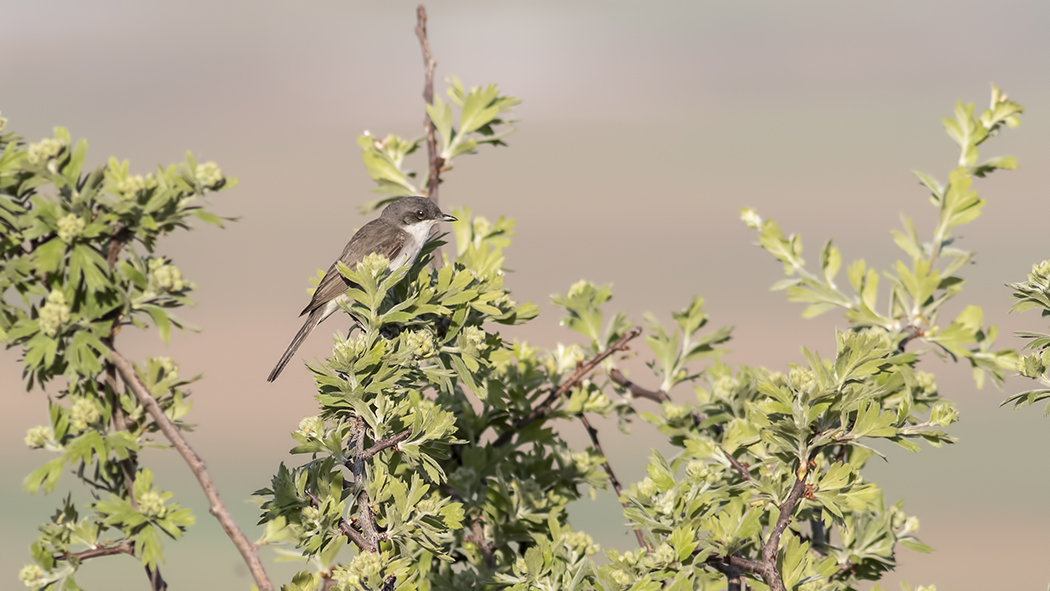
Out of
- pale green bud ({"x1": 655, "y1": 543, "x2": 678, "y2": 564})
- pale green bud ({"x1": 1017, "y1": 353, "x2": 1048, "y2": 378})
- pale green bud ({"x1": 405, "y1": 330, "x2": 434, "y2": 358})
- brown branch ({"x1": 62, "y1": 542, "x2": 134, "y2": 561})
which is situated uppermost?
pale green bud ({"x1": 1017, "y1": 353, "x2": 1048, "y2": 378})

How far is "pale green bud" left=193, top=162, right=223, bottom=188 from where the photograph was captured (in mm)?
3816

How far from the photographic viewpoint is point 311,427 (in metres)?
3.50

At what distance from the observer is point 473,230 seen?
225 inches

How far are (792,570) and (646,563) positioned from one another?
576 mm

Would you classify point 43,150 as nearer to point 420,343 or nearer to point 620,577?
point 420,343

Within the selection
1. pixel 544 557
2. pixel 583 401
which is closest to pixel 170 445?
pixel 544 557

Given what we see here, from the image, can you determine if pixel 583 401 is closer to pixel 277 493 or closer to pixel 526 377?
pixel 526 377

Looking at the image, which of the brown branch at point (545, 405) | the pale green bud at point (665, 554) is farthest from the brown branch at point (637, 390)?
the pale green bud at point (665, 554)

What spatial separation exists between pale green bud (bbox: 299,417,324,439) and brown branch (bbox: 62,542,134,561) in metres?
0.98

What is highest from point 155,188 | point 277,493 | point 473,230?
point 473,230

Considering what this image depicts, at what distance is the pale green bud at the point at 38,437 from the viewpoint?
3785 mm

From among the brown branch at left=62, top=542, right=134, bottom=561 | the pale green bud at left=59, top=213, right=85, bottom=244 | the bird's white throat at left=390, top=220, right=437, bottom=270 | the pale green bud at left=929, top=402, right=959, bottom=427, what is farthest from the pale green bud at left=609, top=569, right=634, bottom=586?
the bird's white throat at left=390, top=220, right=437, bottom=270

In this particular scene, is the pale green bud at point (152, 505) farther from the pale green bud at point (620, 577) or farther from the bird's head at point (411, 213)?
the bird's head at point (411, 213)

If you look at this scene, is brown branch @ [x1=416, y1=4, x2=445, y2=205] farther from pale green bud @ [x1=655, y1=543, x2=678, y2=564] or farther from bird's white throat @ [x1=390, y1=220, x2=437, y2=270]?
pale green bud @ [x1=655, y1=543, x2=678, y2=564]
